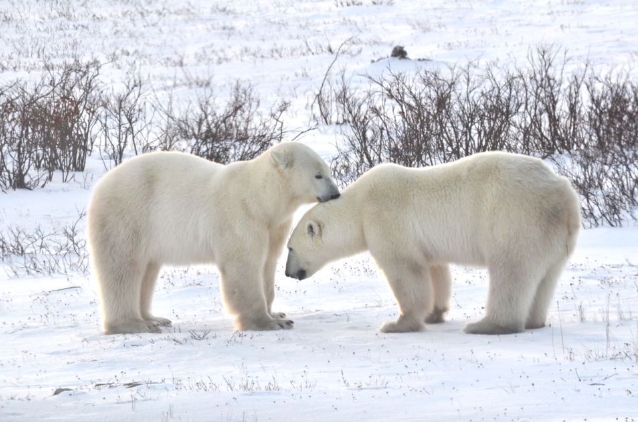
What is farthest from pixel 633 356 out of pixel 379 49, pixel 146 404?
pixel 379 49

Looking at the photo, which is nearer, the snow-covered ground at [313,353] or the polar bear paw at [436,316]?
the snow-covered ground at [313,353]

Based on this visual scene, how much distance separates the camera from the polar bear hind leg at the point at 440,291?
6.33 metres

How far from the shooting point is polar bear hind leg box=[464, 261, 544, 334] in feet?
18.4

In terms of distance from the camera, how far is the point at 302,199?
249 inches

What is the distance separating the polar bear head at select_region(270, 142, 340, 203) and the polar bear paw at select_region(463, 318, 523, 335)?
1264 mm

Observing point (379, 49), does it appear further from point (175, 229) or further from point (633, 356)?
point (633, 356)

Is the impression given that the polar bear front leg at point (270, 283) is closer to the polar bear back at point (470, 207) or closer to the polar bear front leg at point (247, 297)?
the polar bear front leg at point (247, 297)

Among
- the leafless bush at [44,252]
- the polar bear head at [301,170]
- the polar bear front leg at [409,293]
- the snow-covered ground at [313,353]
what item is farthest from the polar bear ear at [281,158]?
the leafless bush at [44,252]

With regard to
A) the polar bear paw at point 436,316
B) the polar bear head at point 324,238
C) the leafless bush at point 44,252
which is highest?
the polar bear head at point 324,238

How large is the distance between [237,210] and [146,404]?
2071 millimetres

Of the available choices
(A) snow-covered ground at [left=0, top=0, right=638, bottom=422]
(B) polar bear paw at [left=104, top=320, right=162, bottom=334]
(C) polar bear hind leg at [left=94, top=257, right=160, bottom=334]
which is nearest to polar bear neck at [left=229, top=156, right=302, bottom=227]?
(A) snow-covered ground at [left=0, top=0, right=638, bottom=422]

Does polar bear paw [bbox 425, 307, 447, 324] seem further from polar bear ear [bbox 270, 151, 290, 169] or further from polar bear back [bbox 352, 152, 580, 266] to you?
polar bear ear [bbox 270, 151, 290, 169]

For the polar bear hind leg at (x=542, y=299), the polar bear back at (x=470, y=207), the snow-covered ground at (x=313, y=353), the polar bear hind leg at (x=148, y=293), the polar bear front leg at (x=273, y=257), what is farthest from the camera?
the polar bear hind leg at (x=148, y=293)

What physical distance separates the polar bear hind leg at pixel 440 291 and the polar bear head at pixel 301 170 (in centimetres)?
88
